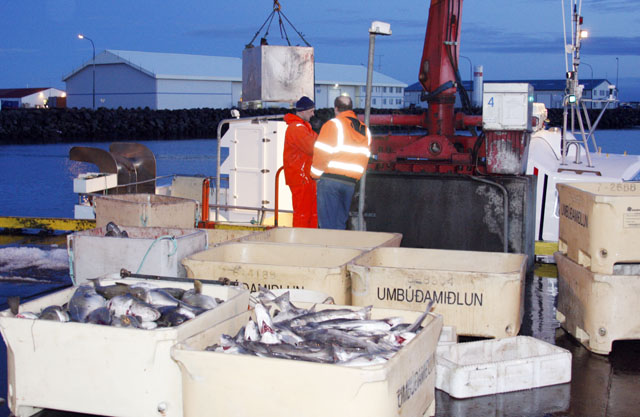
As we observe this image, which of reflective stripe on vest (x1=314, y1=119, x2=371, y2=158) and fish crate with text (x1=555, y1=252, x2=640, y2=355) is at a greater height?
reflective stripe on vest (x1=314, y1=119, x2=371, y2=158)

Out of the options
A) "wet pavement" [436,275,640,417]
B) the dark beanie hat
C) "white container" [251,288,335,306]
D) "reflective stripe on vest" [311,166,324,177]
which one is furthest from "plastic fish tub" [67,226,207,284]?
the dark beanie hat

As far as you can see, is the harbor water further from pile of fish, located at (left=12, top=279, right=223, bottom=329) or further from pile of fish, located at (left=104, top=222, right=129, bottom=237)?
pile of fish, located at (left=104, top=222, right=129, bottom=237)

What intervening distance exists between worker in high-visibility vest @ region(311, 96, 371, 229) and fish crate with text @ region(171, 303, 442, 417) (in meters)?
3.59

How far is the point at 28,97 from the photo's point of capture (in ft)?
329

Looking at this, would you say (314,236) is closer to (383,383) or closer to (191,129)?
(383,383)

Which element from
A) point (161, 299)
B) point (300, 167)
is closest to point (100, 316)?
point (161, 299)

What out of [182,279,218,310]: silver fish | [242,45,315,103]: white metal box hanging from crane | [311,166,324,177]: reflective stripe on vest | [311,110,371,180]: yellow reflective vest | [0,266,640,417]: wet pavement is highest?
[242,45,315,103]: white metal box hanging from crane

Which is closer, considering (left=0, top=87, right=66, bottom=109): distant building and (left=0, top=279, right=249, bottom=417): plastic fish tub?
(left=0, top=279, right=249, bottom=417): plastic fish tub

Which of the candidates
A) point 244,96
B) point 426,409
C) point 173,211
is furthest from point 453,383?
point 244,96

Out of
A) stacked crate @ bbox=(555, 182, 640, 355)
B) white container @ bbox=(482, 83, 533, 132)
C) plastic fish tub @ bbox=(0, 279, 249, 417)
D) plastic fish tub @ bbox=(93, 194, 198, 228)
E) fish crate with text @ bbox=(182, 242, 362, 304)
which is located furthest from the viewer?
white container @ bbox=(482, 83, 533, 132)

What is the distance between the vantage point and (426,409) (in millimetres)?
3977

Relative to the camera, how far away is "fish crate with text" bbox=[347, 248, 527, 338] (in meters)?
4.93

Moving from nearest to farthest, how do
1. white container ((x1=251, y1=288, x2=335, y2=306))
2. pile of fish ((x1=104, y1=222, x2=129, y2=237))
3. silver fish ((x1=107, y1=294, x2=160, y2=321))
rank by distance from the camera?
1. silver fish ((x1=107, y1=294, x2=160, y2=321))
2. white container ((x1=251, y1=288, x2=335, y2=306))
3. pile of fish ((x1=104, y1=222, x2=129, y2=237))

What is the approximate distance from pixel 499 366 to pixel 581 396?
55 cm
